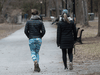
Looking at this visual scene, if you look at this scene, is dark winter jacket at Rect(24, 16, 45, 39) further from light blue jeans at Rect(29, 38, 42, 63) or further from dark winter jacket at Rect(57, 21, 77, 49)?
dark winter jacket at Rect(57, 21, 77, 49)

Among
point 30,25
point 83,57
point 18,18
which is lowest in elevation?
point 18,18

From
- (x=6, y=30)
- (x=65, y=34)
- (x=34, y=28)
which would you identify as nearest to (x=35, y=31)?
(x=34, y=28)

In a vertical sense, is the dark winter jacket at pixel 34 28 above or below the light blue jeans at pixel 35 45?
above

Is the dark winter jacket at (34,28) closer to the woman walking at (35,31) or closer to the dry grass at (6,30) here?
the woman walking at (35,31)

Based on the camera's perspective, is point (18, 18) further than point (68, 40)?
Yes

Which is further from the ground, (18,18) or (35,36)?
(35,36)

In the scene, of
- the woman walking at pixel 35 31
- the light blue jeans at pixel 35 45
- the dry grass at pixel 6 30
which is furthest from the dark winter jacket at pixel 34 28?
the dry grass at pixel 6 30

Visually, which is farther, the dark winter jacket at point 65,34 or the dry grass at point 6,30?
the dry grass at point 6,30

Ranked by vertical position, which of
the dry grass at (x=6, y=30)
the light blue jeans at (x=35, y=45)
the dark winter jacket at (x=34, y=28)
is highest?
the dark winter jacket at (x=34, y=28)

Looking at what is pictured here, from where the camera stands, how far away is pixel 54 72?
6863 millimetres

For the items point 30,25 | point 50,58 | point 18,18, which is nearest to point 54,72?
point 30,25

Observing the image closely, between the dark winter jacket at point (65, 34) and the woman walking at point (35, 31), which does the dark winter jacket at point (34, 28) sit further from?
the dark winter jacket at point (65, 34)

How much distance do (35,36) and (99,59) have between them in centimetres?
320

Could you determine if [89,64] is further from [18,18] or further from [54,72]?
[18,18]
